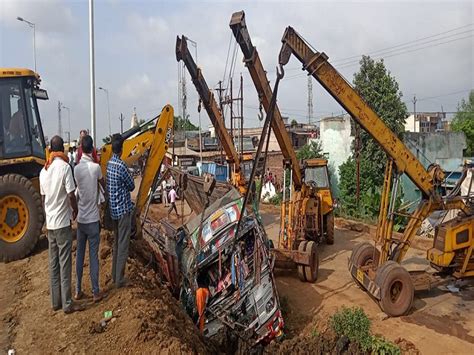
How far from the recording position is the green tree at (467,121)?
116 ft

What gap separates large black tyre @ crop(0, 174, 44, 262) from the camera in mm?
7254

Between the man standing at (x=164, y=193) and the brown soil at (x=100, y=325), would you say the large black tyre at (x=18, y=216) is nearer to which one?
the brown soil at (x=100, y=325)

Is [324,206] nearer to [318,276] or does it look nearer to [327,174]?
[327,174]

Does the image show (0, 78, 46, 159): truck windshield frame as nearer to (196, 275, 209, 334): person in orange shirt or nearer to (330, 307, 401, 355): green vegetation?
(196, 275, 209, 334): person in orange shirt

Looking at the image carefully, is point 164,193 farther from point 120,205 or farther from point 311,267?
point 120,205

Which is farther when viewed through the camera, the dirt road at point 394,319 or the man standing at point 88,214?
the dirt road at point 394,319

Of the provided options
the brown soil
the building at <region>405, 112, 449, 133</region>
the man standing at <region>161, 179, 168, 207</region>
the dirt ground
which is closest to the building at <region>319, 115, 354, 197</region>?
the man standing at <region>161, 179, 168, 207</region>

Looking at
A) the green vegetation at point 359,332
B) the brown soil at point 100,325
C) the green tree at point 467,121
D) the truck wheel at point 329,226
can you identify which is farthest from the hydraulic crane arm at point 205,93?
the green tree at point 467,121

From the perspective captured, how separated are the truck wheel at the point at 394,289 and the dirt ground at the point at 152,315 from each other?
211mm

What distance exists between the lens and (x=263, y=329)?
6.06 m

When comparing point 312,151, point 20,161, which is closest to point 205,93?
point 20,161

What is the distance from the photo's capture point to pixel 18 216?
7.39 metres

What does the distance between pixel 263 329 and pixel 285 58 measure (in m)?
4.62

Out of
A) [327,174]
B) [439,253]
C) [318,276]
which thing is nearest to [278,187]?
[327,174]
